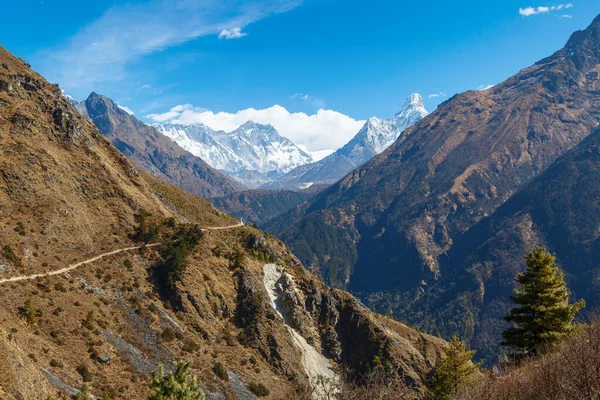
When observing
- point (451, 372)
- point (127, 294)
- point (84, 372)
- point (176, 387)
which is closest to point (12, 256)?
point (127, 294)

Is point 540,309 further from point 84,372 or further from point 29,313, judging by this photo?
point 29,313

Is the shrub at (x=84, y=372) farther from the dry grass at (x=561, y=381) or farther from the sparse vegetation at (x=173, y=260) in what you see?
the dry grass at (x=561, y=381)

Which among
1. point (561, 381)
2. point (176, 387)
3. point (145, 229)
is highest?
point (145, 229)

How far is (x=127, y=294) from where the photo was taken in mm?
70000

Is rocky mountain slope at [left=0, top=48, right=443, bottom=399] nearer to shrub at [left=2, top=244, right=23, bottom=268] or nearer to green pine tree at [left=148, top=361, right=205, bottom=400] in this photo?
shrub at [left=2, top=244, right=23, bottom=268]

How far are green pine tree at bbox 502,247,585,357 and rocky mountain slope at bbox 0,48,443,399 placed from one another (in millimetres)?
31749

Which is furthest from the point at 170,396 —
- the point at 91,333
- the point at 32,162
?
the point at 32,162

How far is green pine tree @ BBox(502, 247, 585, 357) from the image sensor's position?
4253 cm

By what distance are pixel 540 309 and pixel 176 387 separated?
36.6 m

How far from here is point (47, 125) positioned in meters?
90.5

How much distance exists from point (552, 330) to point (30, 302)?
62.9 m

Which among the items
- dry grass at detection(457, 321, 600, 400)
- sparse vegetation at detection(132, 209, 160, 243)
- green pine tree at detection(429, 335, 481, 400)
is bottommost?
green pine tree at detection(429, 335, 481, 400)

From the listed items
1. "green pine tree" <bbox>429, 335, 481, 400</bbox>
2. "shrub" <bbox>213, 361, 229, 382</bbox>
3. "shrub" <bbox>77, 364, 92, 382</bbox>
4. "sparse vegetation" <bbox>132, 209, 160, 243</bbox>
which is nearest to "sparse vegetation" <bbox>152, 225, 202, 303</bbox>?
"sparse vegetation" <bbox>132, 209, 160, 243</bbox>

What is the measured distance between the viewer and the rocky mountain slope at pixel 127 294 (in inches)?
2089
